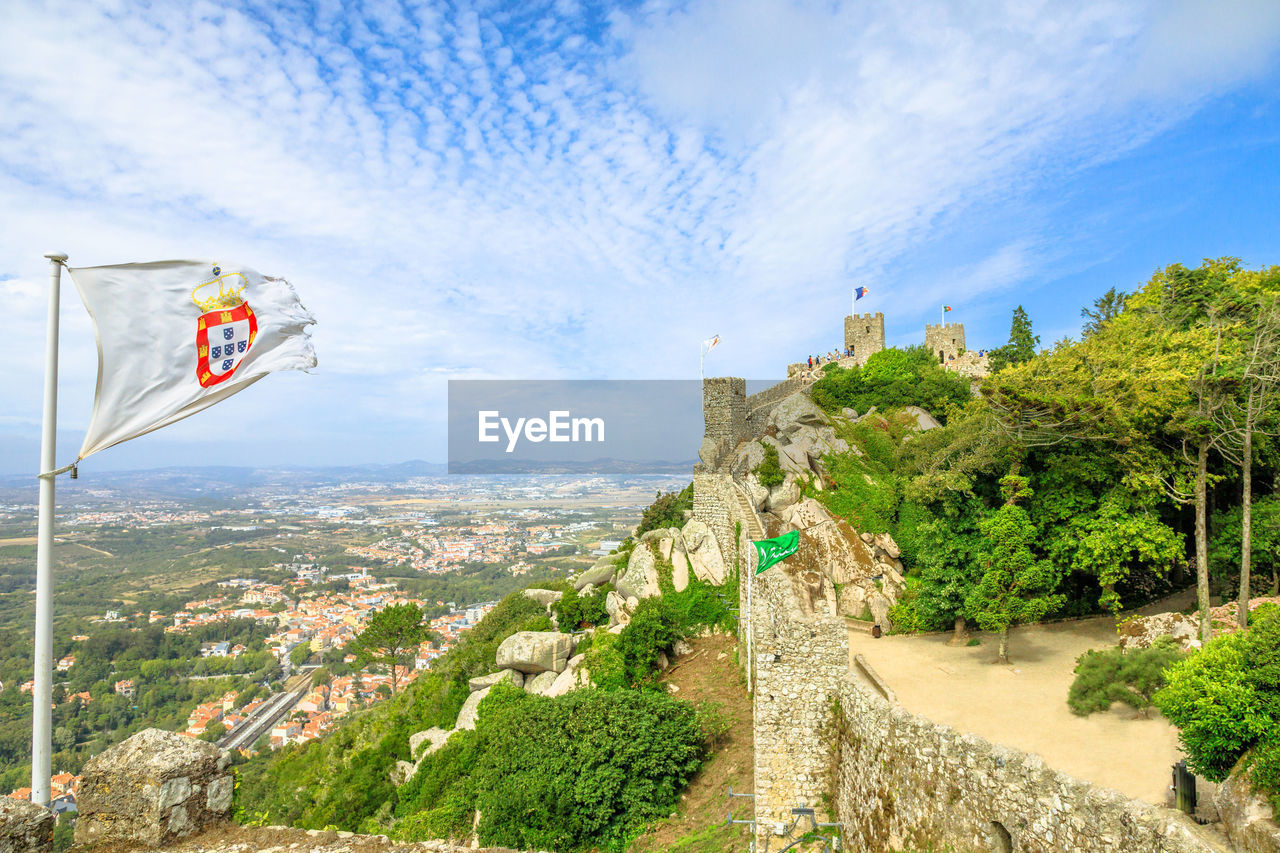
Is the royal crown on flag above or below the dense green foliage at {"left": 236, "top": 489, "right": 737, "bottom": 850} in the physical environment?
above

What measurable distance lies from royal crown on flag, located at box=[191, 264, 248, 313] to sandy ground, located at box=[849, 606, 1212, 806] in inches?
465

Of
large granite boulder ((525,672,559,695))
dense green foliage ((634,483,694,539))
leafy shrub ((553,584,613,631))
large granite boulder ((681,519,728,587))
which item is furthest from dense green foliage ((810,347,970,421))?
large granite boulder ((525,672,559,695))

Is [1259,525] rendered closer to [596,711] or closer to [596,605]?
[596,711]

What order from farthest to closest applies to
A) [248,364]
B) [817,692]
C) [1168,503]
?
[1168,503], [817,692], [248,364]

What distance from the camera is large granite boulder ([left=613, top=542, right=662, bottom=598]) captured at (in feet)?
62.5

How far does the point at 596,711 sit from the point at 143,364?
10.4 meters

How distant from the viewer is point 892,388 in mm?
26641

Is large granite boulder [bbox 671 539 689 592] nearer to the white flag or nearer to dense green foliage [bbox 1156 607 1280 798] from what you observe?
dense green foliage [bbox 1156 607 1280 798]

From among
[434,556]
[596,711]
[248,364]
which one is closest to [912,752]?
[596,711]

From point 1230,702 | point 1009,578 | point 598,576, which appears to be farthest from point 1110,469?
point 598,576

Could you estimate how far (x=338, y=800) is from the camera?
16.8m

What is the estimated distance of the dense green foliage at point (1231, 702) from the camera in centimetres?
708

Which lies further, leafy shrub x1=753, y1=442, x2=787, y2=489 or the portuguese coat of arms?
leafy shrub x1=753, y1=442, x2=787, y2=489

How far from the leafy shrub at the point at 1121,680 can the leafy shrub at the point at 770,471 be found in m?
10.9
